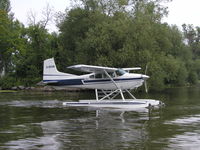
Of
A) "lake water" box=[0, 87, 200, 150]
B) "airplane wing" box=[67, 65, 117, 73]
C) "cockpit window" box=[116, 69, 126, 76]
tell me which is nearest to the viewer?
"lake water" box=[0, 87, 200, 150]

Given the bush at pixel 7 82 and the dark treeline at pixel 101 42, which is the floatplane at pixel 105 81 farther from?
the bush at pixel 7 82

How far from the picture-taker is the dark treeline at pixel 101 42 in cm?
2886

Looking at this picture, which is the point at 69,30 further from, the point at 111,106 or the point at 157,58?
the point at 111,106

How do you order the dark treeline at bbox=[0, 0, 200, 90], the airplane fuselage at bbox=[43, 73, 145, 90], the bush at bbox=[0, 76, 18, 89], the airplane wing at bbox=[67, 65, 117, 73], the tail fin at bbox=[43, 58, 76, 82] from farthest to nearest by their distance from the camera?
1. the bush at bbox=[0, 76, 18, 89]
2. the dark treeline at bbox=[0, 0, 200, 90]
3. the tail fin at bbox=[43, 58, 76, 82]
4. the airplane fuselage at bbox=[43, 73, 145, 90]
5. the airplane wing at bbox=[67, 65, 117, 73]

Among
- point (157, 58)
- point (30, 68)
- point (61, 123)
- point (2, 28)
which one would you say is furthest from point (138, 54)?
point (2, 28)

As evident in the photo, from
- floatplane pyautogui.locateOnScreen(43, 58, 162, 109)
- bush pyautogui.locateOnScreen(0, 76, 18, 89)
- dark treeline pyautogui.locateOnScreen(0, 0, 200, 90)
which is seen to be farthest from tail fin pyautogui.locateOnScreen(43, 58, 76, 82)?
bush pyautogui.locateOnScreen(0, 76, 18, 89)

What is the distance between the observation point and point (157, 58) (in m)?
29.7

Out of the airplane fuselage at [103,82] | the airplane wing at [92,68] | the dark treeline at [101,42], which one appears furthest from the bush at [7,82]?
the airplane wing at [92,68]

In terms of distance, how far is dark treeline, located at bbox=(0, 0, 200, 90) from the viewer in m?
28.9

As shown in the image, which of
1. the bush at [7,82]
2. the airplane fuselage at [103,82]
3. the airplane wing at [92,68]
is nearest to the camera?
the airplane wing at [92,68]

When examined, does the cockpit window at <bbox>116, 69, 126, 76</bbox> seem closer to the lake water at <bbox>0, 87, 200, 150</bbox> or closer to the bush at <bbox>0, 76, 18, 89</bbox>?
the lake water at <bbox>0, 87, 200, 150</bbox>

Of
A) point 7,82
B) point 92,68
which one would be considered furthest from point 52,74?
point 7,82

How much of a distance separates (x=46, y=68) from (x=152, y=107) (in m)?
6.22

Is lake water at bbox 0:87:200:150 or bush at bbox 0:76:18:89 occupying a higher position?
bush at bbox 0:76:18:89
